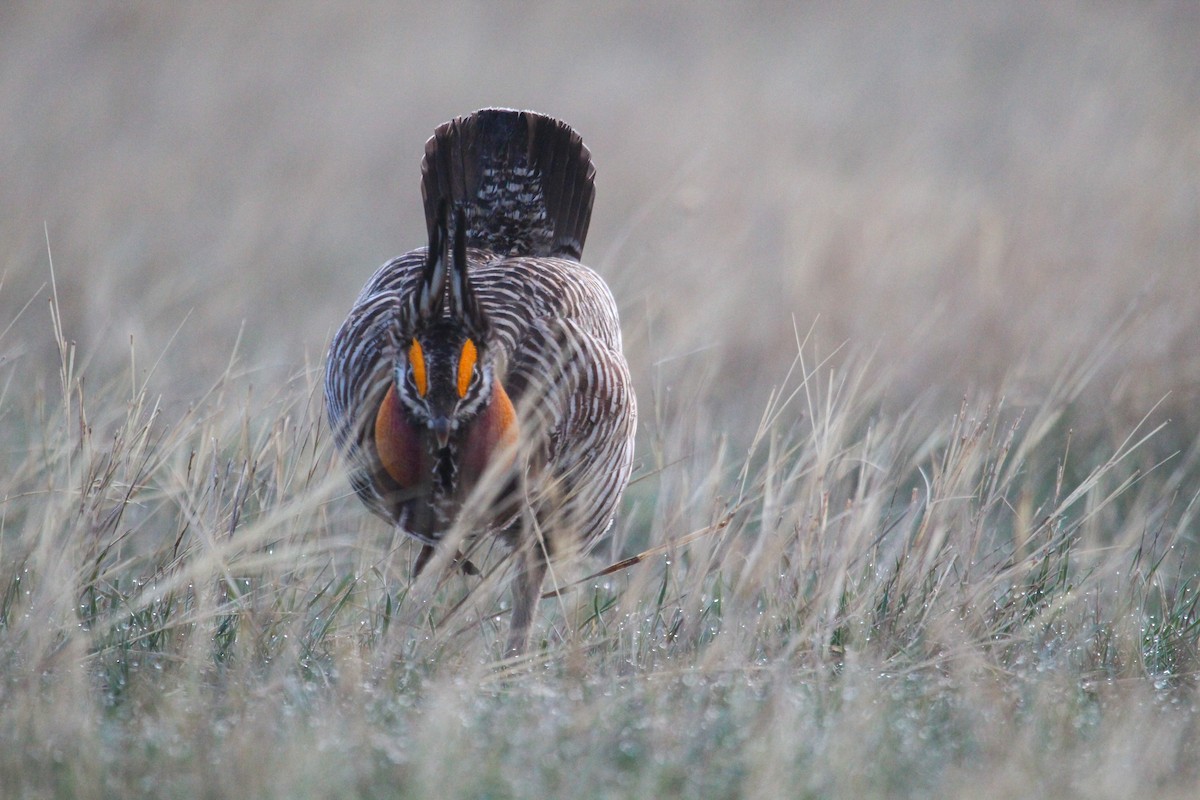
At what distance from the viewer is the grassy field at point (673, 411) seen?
2822 millimetres

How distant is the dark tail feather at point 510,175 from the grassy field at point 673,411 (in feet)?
0.96

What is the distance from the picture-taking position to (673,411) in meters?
6.31

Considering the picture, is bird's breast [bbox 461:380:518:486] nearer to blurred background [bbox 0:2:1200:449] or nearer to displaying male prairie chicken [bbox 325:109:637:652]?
displaying male prairie chicken [bbox 325:109:637:652]

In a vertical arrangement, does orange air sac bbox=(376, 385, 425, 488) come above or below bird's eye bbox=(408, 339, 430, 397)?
below

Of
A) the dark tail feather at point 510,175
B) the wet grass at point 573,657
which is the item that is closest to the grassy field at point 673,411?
the wet grass at point 573,657

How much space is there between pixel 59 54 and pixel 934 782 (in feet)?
35.0

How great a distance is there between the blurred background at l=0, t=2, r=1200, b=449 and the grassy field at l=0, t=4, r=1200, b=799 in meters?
0.04

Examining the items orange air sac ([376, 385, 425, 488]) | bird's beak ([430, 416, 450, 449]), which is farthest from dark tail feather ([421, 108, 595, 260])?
bird's beak ([430, 416, 450, 449])

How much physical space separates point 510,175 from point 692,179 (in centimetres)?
388

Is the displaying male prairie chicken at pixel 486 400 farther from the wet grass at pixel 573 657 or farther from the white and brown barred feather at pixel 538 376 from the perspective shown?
the wet grass at pixel 573 657

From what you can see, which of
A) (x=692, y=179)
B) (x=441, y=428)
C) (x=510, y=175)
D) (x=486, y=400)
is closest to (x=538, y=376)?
(x=486, y=400)

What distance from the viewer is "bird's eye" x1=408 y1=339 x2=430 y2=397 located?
10.7 ft

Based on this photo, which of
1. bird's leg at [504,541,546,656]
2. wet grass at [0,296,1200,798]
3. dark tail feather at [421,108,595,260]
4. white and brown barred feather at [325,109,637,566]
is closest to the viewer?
wet grass at [0,296,1200,798]

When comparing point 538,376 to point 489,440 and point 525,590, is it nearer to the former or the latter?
point 489,440
